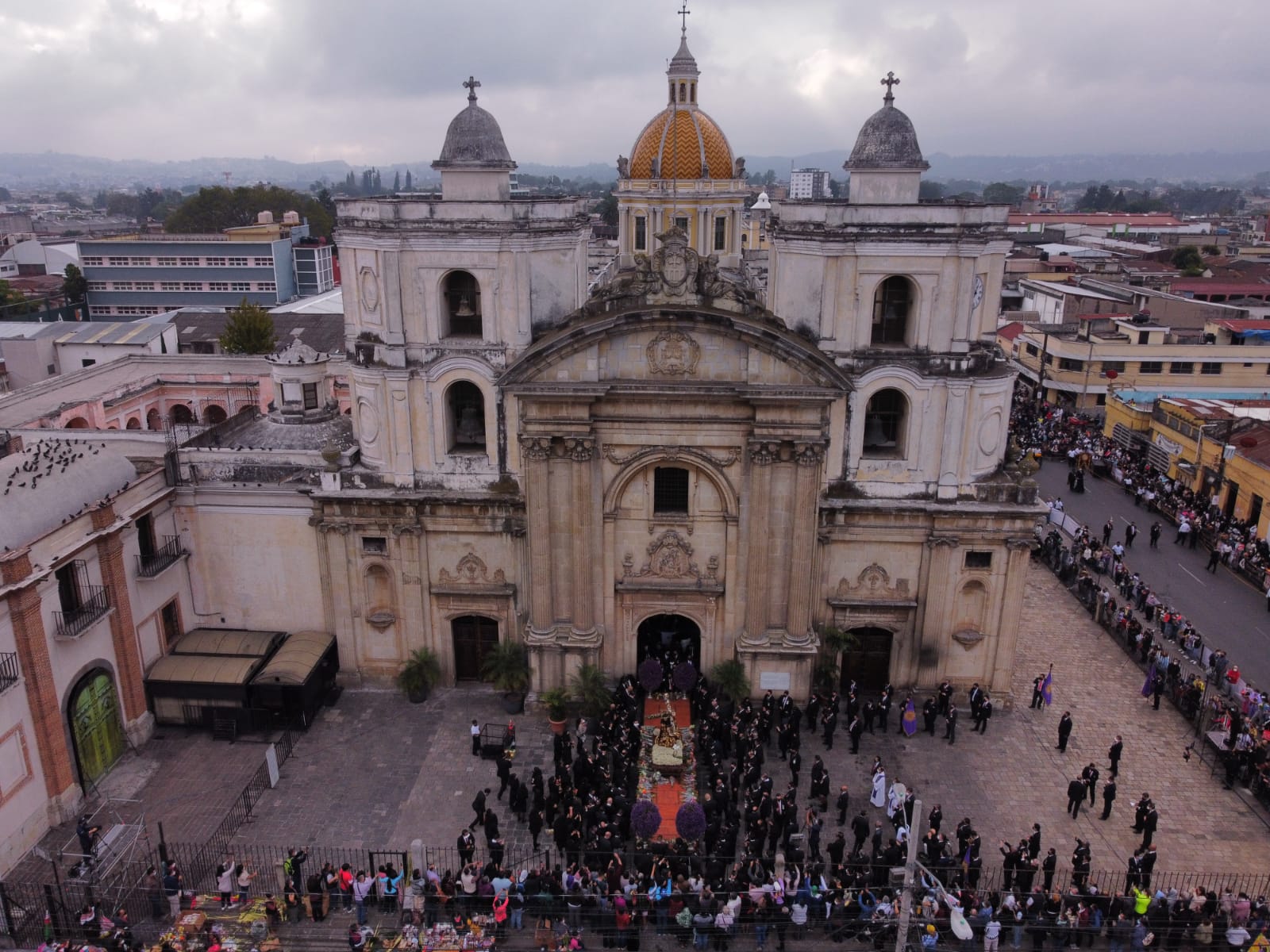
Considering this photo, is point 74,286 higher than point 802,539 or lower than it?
higher

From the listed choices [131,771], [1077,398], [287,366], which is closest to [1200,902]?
[131,771]

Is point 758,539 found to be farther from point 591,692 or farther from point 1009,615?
point 1009,615

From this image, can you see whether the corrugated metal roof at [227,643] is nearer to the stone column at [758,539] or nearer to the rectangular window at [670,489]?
the rectangular window at [670,489]

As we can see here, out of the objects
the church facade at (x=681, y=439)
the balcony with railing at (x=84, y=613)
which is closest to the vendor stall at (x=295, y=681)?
the church facade at (x=681, y=439)

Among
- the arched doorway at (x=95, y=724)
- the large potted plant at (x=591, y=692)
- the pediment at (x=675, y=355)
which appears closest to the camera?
the arched doorway at (x=95, y=724)

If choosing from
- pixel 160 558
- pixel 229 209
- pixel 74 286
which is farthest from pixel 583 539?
pixel 229 209

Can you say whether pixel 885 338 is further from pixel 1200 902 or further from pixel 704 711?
pixel 1200 902
